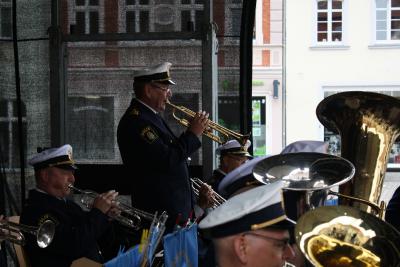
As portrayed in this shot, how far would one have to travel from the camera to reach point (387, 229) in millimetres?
2725

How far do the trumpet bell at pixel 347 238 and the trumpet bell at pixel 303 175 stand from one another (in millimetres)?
287

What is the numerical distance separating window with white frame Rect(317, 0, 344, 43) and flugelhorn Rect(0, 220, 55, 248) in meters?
19.3

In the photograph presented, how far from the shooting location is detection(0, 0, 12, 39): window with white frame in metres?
5.04

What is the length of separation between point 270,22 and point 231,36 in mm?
17389

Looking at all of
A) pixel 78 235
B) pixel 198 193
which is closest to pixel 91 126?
pixel 198 193

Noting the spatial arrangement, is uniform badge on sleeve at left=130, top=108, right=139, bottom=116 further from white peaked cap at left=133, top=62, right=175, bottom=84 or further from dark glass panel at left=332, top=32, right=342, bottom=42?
dark glass panel at left=332, top=32, right=342, bottom=42

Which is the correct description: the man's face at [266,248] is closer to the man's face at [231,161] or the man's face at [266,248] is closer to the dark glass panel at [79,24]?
the dark glass panel at [79,24]

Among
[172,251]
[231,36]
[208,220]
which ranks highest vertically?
[231,36]

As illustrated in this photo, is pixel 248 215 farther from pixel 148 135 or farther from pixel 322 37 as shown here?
pixel 322 37

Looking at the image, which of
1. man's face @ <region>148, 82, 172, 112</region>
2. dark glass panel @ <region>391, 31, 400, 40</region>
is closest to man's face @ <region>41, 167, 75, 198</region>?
man's face @ <region>148, 82, 172, 112</region>

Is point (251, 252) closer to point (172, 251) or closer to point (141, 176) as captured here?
point (172, 251)

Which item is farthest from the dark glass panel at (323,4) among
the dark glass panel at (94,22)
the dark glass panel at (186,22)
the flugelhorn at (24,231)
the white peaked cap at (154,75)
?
the flugelhorn at (24,231)

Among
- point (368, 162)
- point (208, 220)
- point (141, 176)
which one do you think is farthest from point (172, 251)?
point (208, 220)

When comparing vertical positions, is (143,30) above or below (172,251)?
above
